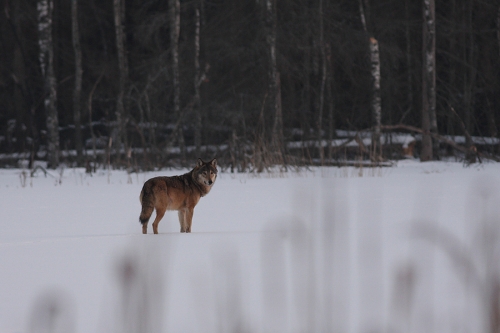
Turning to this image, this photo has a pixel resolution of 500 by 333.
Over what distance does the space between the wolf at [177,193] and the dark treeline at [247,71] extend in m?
10.5

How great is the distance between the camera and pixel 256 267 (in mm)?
4277

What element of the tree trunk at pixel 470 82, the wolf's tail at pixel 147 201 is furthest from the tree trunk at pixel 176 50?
the wolf's tail at pixel 147 201

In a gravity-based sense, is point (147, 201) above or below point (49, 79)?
below

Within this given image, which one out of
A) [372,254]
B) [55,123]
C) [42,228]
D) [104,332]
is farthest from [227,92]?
[104,332]

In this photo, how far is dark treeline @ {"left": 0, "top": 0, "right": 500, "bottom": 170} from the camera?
62.6ft

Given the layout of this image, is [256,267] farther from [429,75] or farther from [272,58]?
[429,75]

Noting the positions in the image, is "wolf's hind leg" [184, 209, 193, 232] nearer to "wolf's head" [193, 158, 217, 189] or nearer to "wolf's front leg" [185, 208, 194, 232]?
"wolf's front leg" [185, 208, 194, 232]

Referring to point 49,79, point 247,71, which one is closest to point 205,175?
point 49,79

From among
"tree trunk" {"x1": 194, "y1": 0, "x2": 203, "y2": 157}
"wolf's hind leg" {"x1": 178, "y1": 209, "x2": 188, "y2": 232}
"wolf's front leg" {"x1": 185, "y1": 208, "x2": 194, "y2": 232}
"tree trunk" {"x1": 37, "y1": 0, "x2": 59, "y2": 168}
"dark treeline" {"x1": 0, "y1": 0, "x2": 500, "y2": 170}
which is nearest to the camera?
"wolf's front leg" {"x1": 185, "y1": 208, "x2": 194, "y2": 232}

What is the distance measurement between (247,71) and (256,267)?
1859cm

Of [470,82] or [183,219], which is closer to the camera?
[183,219]

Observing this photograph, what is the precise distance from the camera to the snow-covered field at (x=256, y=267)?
2467 millimetres

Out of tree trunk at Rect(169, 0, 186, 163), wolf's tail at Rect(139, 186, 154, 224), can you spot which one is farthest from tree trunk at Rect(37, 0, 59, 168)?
A: wolf's tail at Rect(139, 186, 154, 224)

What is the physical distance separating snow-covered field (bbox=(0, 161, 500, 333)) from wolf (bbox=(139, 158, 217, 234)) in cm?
26
